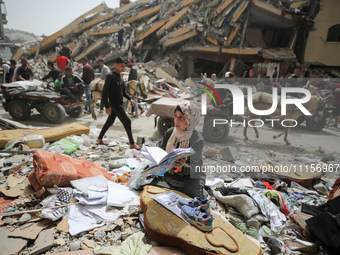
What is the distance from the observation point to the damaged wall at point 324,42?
601 inches

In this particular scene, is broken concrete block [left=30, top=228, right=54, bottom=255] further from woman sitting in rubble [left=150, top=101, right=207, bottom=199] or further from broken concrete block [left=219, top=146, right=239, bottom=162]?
broken concrete block [left=219, top=146, right=239, bottom=162]

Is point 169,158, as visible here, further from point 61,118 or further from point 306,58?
point 306,58

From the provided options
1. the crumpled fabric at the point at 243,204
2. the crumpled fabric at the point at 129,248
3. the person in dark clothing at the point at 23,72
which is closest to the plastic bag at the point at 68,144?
the crumpled fabric at the point at 129,248

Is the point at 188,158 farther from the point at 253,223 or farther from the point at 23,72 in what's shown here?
the point at 23,72

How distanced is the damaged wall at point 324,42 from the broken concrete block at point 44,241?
2038cm

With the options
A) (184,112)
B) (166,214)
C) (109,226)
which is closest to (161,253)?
(166,214)

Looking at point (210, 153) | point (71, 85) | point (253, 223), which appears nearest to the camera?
point (253, 223)

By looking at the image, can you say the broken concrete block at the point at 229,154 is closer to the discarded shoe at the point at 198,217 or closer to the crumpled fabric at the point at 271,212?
the crumpled fabric at the point at 271,212

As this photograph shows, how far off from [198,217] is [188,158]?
0.89 m

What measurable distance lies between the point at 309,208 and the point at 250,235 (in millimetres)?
975

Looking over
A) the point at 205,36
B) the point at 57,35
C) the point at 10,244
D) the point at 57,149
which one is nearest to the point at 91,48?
the point at 57,35

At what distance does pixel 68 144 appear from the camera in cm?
435

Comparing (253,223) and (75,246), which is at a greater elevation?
(75,246)

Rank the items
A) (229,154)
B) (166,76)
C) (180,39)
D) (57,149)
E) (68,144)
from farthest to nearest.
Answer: (180,39) → (166,76) → (229,154) → (68,144) → (57,149)
